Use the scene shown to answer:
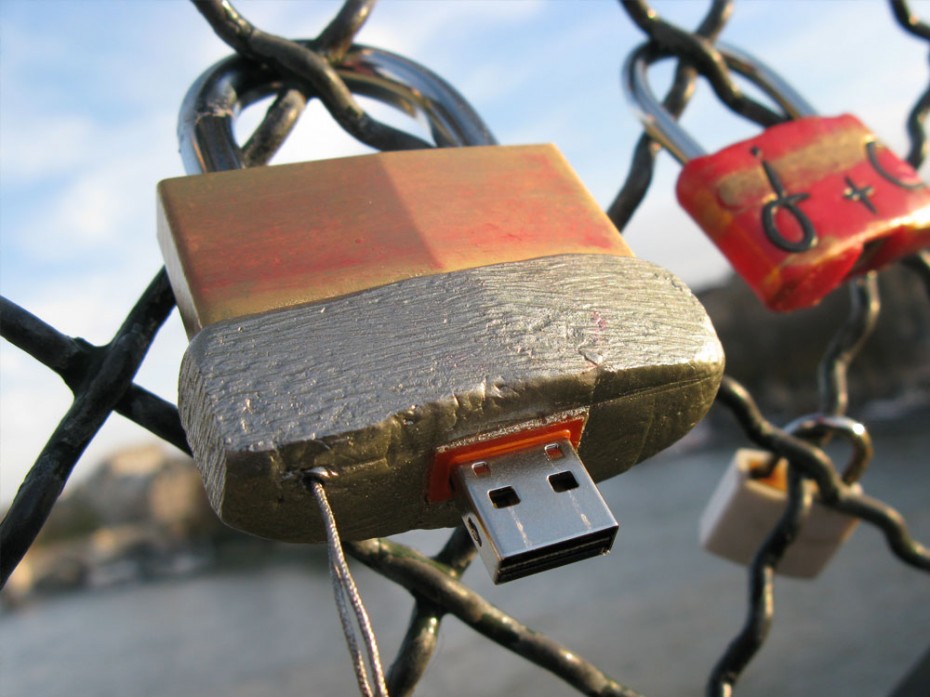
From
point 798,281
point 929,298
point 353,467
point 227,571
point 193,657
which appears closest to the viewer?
point 353,467

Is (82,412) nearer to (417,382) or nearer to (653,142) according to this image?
(417,382)

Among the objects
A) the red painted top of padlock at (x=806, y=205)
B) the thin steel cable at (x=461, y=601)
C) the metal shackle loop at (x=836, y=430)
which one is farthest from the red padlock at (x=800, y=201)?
the thin steel cable at (x=461, y=601)

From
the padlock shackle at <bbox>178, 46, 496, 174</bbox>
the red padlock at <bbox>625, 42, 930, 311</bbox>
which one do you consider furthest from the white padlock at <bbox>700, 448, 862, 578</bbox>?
the padlock shackle at <bbox>178, 46, 496, 174</bbox>

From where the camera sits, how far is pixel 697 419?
277 mm

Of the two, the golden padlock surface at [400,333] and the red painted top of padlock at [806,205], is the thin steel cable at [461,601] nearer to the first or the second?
the golden padlock surface at [400,333]

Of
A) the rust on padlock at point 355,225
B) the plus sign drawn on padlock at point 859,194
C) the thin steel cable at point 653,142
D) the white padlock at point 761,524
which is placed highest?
the rust on padlock at point 355,225

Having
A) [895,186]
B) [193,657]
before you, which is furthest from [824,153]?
[193,657]

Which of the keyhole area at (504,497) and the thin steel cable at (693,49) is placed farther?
the thin steel cable at (693,49)

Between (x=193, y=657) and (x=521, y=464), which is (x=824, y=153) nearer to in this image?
(x=521, y=464)

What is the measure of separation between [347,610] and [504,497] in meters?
0.05

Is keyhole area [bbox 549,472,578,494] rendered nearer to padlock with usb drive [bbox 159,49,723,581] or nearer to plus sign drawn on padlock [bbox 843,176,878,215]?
padlock with usb drive [bbox 159,49,723,581]

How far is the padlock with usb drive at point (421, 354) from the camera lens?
22 centimetres

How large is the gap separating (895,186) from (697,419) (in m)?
0.31

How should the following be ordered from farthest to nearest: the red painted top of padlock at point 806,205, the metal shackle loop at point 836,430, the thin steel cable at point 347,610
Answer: the metal shackle loop at point 836,430 → the red painted top of padlock at point 806,205 → the thin steel cable at point 347,610
